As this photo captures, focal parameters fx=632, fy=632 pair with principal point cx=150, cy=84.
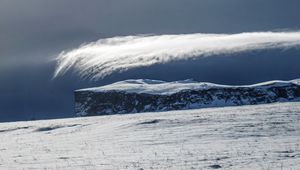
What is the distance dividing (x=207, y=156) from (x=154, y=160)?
7.25 feet

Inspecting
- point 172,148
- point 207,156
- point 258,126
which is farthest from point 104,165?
point 258,126

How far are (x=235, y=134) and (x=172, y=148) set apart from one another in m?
7.35

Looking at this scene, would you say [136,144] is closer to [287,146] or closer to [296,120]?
[287,146]

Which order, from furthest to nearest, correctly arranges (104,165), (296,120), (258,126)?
(296,120)
(258,126)
(104,165)

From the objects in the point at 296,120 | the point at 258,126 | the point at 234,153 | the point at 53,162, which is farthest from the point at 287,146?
the point at 296,120

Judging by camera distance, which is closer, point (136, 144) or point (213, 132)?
point (136, 144)

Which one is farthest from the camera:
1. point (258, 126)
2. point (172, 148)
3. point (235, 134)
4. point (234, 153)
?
point (258, 126)

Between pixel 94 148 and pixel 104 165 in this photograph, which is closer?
pixel 104 165

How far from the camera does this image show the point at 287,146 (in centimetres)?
2806

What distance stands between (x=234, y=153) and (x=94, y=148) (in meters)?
10.5

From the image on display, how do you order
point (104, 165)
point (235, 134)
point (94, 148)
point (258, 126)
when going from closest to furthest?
point (104, 165) < point (94, 148) < point (235, 134) < point (258, 126)

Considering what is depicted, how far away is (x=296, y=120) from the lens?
45188 millimetres

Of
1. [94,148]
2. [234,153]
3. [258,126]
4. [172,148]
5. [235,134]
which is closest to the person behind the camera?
[234,153]

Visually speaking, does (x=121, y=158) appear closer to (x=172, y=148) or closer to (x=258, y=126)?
(x=172, y=148)
